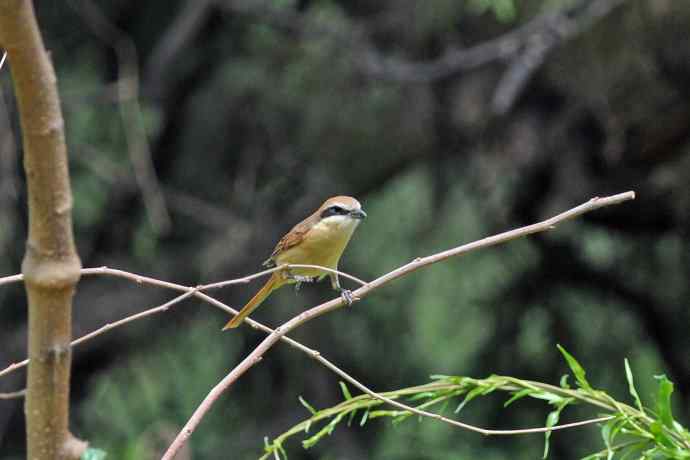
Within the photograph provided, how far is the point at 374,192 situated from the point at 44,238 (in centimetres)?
360

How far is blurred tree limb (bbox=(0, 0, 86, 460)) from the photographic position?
704 mm

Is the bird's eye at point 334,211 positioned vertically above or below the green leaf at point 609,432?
above

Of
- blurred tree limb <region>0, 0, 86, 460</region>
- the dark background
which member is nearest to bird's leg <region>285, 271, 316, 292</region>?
blurred tree limb <region>0, 0, 86, 460</region>

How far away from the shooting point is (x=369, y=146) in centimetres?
434

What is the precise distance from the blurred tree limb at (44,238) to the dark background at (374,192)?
3015 mm

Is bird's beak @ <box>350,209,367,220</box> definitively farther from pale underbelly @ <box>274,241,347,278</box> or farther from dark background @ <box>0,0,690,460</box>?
dark background @ <box>0,0,690,460</box>

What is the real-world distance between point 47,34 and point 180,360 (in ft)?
5.13

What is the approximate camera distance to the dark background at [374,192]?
3.89 metres

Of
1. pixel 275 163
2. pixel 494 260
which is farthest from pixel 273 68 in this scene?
pixel 494 260

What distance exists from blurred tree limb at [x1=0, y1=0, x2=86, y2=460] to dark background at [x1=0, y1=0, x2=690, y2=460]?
9.89 ft

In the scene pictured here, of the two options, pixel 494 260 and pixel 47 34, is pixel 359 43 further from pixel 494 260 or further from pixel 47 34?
pixel 47 34

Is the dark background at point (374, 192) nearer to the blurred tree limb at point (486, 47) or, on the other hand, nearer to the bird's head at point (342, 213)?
the blurred tree limb at point (486, 47)

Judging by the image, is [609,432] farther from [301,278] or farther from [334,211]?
[334,211]

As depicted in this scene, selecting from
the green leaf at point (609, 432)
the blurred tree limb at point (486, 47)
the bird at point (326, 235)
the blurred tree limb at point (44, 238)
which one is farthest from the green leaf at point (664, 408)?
the blurred tree limb at point (486, 47)
